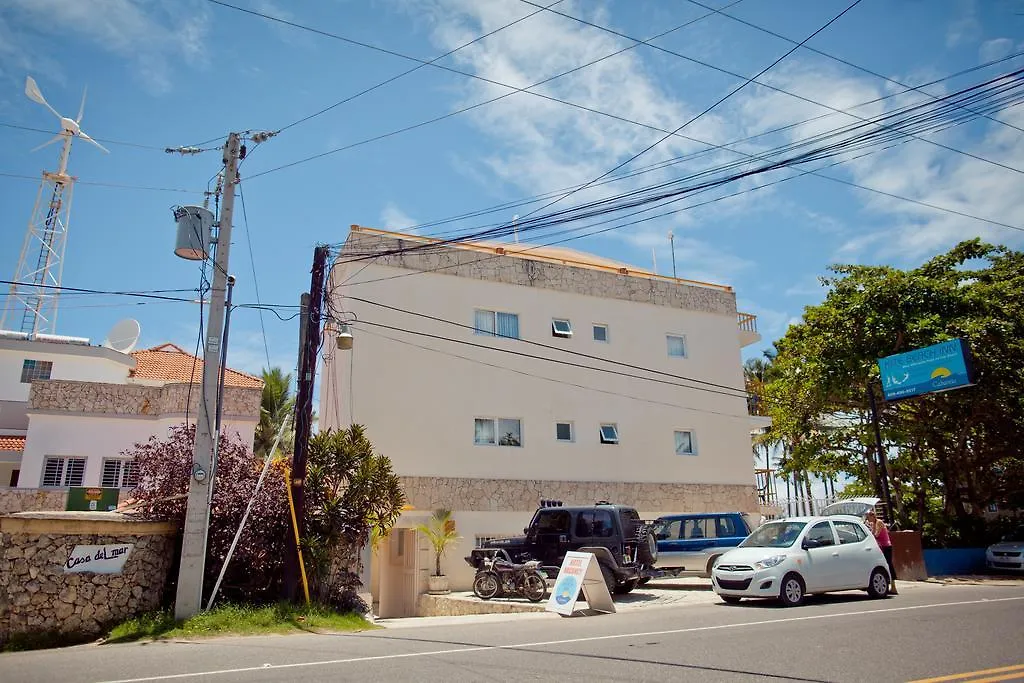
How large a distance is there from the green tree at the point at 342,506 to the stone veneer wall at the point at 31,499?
40.3ft

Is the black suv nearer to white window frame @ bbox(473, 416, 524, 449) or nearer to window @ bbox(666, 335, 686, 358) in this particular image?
white window frame @ bbox(473, 416, 524, 449)

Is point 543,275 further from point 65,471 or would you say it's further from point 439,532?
point 65,471

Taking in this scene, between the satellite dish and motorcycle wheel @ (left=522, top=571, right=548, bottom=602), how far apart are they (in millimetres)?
22473

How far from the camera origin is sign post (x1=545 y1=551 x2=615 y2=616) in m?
13.2

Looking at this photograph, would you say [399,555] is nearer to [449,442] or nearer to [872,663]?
[449,442]

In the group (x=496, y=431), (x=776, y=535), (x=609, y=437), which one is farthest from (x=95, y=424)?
(x=776, y=535)

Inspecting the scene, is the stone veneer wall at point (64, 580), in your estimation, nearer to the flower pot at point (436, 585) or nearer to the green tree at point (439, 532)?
the flower pot at point (436, 585)

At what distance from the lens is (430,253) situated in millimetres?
23578

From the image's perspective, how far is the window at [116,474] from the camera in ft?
76.7

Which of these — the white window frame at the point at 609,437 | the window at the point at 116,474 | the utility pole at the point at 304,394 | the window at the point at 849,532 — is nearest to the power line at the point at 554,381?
the white window frame at the point at 609,437

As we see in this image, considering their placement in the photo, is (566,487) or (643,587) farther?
(566,487)

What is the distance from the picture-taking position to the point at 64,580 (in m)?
11.5

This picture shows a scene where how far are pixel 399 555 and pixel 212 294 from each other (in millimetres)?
10535

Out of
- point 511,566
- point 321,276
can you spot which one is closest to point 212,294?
point 321,276
